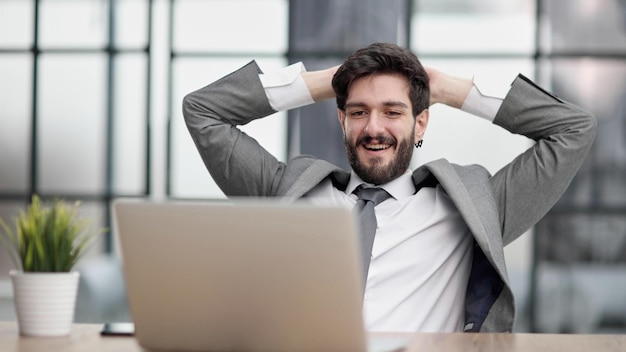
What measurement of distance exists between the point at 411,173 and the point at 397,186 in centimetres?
8

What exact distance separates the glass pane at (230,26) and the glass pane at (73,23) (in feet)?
1.68

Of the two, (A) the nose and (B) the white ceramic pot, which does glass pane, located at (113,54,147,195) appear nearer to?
(A) the nose

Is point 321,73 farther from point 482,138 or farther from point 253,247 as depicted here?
point 482,138

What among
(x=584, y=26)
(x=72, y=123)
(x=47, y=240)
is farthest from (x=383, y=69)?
(x=72, y=123)

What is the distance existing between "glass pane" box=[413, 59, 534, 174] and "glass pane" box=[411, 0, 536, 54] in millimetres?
89

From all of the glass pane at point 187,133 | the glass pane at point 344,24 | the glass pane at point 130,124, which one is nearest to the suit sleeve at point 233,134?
the glass pane at point 344,24

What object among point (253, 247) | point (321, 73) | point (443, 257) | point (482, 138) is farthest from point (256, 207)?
point (482, 138)

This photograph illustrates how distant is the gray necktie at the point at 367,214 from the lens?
2434 mm

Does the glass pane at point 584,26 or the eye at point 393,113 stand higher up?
the glass pane at point 584,26

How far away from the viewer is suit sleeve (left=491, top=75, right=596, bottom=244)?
256cm

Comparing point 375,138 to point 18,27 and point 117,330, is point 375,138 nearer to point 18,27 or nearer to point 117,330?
point 117,330

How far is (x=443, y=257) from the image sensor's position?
248 centimetres

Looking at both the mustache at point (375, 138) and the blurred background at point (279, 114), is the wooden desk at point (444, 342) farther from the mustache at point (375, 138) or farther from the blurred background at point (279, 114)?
the blurred background at point (279, 114)

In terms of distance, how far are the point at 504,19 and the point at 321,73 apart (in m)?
2.90
